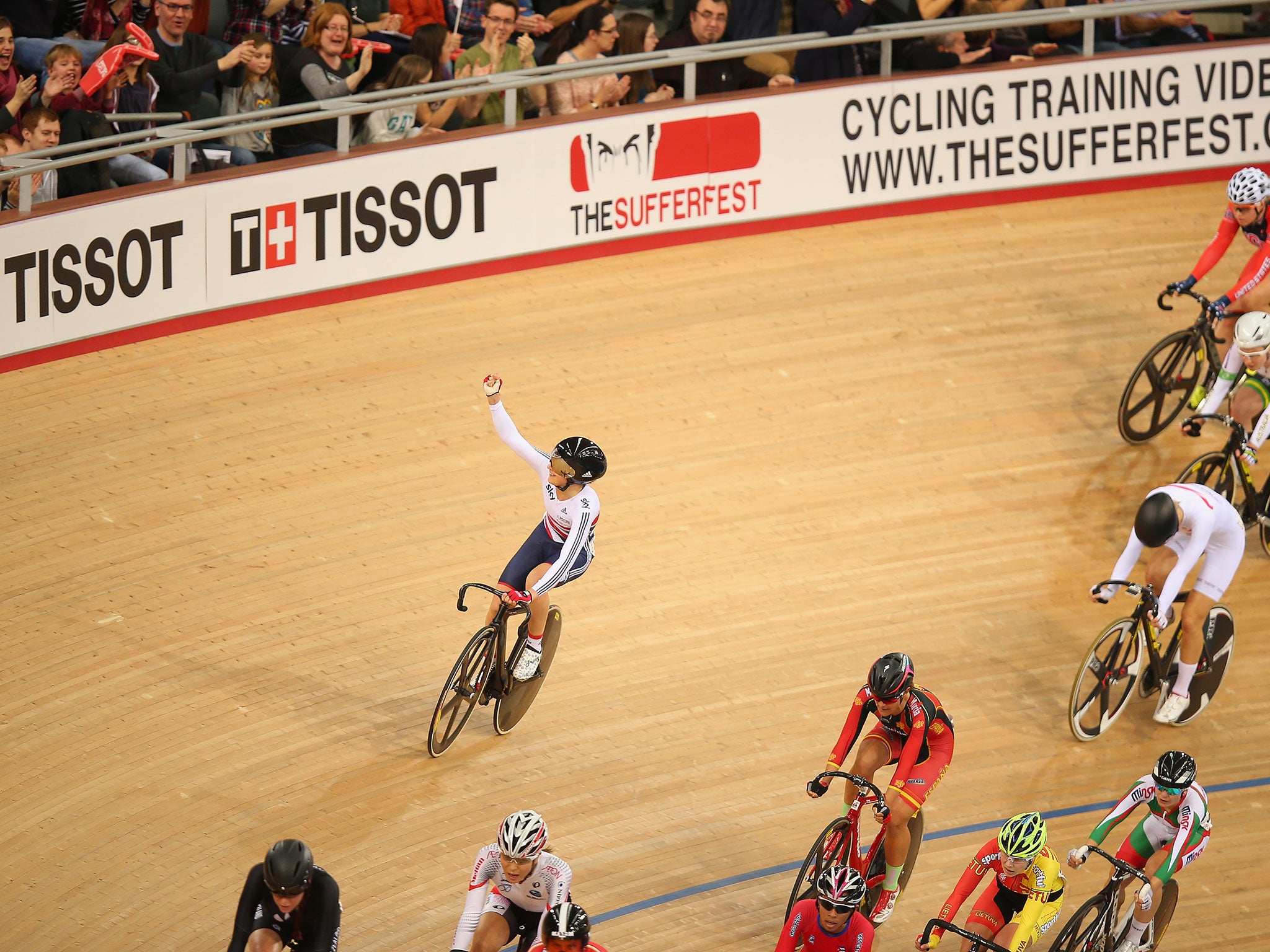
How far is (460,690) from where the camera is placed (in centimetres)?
651

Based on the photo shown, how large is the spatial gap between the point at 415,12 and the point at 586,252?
1.87 metres

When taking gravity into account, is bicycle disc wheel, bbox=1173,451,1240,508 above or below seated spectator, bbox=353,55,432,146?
below

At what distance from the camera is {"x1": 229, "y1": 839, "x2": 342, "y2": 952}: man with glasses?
4.40 meters

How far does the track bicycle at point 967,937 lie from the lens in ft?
17.4

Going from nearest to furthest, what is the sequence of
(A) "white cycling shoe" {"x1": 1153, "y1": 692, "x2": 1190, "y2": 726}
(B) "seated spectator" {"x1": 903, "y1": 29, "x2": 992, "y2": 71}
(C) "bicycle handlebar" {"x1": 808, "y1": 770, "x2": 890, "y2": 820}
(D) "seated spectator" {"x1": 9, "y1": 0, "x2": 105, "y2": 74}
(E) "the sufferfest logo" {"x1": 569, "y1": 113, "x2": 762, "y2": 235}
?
(C) "bicycle handlebar" {"x1": 808, "y1": 770, "x2": 890, "y2": 820} < (A) "white cycling shoe" {"x1": 1153, "y1": 692, "x2": 1190, "y2": 726} < (D) "seated spectator" {"x1": 9, "y1": 0, "x2": 105, "y2": 74} < (E) "the sufferfest logo" {"x1": 569, "y1": 113, "x2": 762, "y2": 235} < (B) "seated spectator" {"x1": 903, "y1": 29, "x2": 992, "y2": 71}

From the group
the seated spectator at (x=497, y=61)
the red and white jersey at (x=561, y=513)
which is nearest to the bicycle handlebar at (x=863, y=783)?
the red and white jersey at (x=561, y=513)

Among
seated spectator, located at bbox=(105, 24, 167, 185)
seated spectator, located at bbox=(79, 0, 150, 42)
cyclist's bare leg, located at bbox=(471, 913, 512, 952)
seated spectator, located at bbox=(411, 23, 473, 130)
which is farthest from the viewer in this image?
seated spectator, located at bbox=(411, 23, 473, 130)

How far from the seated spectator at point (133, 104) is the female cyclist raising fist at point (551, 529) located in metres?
3.25

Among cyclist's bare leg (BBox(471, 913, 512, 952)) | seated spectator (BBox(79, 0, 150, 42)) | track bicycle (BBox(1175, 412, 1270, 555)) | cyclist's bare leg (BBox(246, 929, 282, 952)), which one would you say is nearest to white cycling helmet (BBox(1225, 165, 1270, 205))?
track bicycle (BBox(1175, 412, 1270, 555))

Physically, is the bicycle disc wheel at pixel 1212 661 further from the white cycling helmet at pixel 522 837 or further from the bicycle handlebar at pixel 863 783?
the white cycling helmet at pixel 522 837

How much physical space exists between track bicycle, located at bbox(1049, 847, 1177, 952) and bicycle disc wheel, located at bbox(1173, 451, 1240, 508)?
2768 mm

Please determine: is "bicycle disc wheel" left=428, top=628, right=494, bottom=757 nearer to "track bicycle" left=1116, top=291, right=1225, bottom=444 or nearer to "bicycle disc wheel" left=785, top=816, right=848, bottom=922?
"bicycle disc wheel" left=785, top=816, right=848, bottom=922

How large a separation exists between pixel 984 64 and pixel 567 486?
5.89 meters

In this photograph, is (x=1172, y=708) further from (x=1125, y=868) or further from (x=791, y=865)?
(x=791, y=865)
